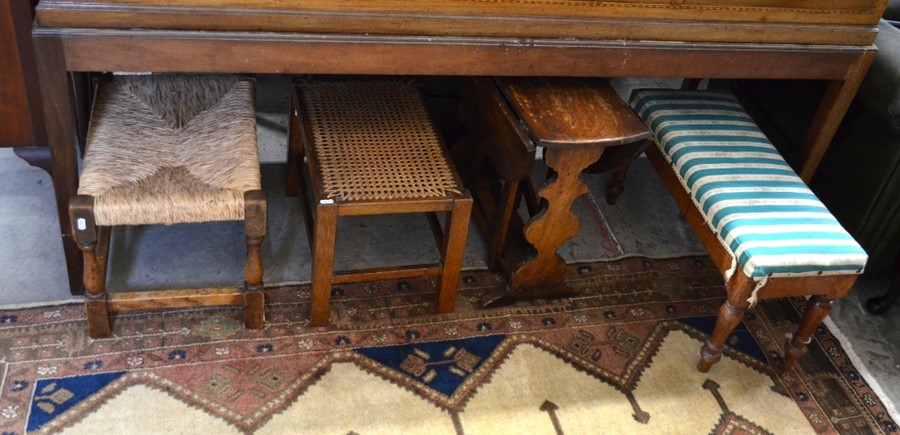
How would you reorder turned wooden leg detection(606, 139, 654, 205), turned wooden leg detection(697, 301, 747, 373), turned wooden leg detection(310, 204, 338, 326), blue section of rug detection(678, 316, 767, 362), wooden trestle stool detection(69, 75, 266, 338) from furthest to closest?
turned wooden leg detection(606, 139, 654, 205) < blue section of rug detection(678, 316, 767, 362) < turned wooden leg detection(697, 301, 747, 373) < turned wooden leg detection(310, 204, 338, 326) < wooden trestle stool detection(69, 75, 266, 338)

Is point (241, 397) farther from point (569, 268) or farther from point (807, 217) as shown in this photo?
point (807, 217)

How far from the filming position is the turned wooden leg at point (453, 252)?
216 cm

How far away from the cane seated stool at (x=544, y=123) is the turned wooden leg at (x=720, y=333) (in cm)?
48

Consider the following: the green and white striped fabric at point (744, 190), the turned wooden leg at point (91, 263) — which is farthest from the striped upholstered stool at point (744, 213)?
the turned wooden leg at point (91, 263)

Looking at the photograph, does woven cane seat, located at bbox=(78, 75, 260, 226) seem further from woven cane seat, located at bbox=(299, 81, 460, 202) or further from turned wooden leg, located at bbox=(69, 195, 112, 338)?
woven cane seat, located at bbox=(299, 81, 460, 202)

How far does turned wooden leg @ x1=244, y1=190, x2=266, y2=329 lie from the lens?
1960 millimetres

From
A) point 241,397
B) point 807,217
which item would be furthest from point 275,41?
point 807,217

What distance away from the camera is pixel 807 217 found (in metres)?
2.17

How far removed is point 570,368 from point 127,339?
1.20 meters

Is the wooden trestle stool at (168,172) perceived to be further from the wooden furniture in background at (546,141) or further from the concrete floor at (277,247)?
the wooden furniture in background at (546,141)

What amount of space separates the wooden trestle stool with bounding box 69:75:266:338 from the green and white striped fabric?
1.17 metres

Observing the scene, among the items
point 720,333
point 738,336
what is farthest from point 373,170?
point 738,336

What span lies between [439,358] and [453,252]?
0.98ft

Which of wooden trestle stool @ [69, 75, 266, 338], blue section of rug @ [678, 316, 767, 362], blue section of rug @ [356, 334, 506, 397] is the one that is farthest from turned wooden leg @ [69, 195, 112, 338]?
blue section of rug @ [678, 316, 767, 362]
